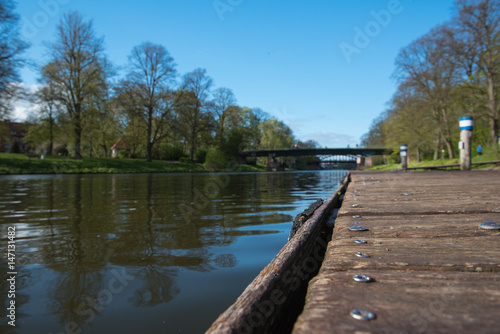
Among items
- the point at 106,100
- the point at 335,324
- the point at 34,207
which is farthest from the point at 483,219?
the point at 106,100

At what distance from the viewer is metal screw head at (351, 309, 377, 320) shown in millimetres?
869

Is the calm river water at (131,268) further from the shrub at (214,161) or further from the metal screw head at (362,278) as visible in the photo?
the shrub at (214,161)

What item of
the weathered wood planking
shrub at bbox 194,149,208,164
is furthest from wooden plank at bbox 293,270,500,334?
shrub at bbox 194,149,208,164

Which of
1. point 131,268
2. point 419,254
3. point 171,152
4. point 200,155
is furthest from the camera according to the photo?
point 200,155

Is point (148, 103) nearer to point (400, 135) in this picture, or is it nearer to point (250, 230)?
point (400, 135)

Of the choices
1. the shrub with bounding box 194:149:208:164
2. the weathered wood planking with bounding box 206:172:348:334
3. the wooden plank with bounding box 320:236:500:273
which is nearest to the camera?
the weathered wood planking with bounding box 206:172:348:334

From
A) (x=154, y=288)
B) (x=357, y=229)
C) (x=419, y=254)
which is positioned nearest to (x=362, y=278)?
(x=419, y=254)

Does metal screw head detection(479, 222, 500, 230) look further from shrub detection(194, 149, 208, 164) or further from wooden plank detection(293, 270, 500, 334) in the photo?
shrub detection(194, 149, 208, 164)

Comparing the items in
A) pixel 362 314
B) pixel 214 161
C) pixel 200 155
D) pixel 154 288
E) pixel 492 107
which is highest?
pixel 492 107

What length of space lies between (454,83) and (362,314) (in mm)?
29013

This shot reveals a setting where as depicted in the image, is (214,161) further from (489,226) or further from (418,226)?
(489,226)

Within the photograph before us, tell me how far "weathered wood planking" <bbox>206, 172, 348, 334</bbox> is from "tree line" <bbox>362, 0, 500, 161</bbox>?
21.0 meters

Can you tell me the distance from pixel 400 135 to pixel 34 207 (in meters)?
36.6

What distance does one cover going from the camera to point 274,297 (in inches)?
50.4
